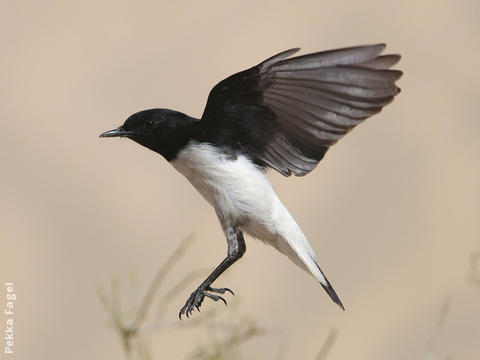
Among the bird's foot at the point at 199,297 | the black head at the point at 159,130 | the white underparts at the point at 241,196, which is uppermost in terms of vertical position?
the black head at the point at 159,130

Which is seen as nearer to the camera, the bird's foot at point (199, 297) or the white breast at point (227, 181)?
the bird's foot at point (199, 297)

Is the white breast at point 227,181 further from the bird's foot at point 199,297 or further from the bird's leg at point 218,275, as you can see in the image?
the bird's foot at point 199,297

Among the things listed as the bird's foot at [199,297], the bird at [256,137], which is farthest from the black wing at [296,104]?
the bird's foot at [199,297]

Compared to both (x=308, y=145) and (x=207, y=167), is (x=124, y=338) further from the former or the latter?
(x=308, y=145)

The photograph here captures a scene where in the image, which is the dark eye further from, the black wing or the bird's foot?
the bird's foot

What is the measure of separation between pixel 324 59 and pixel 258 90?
25 cm

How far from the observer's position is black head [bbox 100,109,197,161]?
1.95 meters

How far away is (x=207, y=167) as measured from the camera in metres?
1.94

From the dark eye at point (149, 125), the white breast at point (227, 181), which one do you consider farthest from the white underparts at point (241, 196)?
the dark eye at point (149, 125)

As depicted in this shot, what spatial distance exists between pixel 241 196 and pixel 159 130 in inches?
11.6

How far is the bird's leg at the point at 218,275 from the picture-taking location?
5.90ft

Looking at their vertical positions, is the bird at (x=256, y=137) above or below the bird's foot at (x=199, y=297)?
above

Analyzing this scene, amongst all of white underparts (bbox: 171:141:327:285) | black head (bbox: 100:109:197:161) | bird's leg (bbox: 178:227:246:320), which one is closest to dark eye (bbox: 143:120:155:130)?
black head (bbox: 100:109:197:161)

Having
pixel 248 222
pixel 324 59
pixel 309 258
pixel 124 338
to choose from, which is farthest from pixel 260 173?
pixel 124 338
